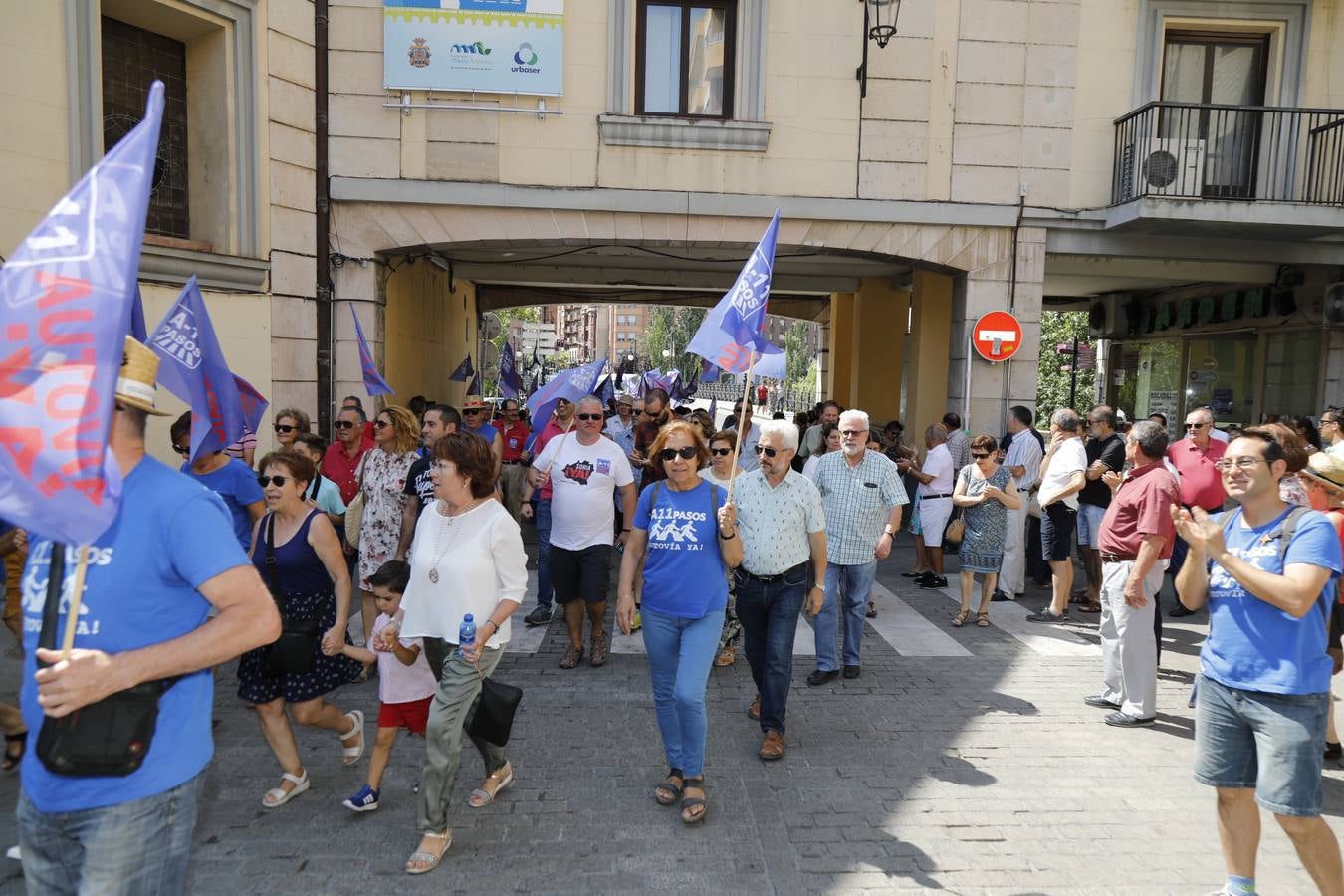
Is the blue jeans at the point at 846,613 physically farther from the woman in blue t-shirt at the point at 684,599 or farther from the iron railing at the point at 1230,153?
the iron railing at the point at 1230,153

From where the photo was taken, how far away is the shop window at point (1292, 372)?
1462 cm

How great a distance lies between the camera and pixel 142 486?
7.48 feet

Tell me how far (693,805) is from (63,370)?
322 cm

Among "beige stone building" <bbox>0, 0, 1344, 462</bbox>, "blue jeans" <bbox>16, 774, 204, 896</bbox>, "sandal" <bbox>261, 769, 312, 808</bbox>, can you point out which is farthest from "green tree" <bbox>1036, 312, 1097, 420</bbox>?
"blue jeans" <bbox>16, 774, 204, 896</bbox>

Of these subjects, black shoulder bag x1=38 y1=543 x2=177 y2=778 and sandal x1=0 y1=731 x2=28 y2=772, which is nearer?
black shoulder bag x1=38 y1=543 x2=177 y2=778

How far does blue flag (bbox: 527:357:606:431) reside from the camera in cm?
850

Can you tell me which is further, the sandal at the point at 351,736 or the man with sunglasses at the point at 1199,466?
the man with sunglasses at the point at 1199,466

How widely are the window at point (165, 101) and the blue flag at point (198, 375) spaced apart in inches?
194

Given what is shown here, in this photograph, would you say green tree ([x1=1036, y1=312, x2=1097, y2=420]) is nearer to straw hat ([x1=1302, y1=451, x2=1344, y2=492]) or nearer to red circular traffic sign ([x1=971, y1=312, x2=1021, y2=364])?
red circular traffic sign ([x1=971, y1=312, x2=1021, y2=364])

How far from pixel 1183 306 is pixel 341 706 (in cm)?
1770

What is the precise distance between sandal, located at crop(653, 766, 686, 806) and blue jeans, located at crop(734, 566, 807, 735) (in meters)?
0.80

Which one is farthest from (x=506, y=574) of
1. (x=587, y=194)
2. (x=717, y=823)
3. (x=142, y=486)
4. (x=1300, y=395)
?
(x=1300, y=395)

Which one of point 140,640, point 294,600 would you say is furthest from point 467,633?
point 140,640

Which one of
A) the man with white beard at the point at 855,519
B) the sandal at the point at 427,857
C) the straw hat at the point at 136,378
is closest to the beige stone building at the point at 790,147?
the man with white beard at the point at 855,519
